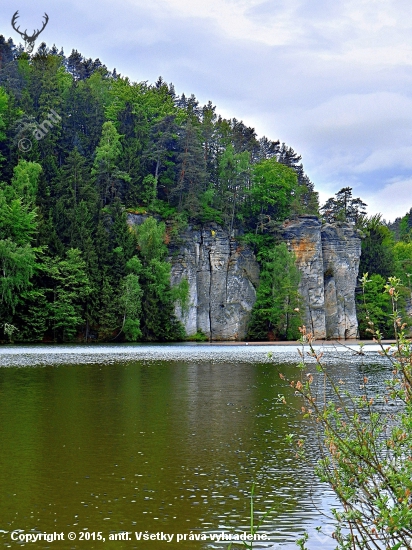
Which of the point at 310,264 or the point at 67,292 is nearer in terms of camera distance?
the point at 67,292

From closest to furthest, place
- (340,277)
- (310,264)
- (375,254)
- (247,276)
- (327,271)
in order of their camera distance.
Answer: (247,276) → (310,264) → (340,277) → (327,271) → (375,254)

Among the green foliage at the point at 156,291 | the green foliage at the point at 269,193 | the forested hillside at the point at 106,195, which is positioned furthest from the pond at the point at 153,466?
the green foliage at the point at 269,193

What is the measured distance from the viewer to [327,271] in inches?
3570

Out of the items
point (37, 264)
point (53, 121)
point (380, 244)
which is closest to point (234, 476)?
point (37, 264)

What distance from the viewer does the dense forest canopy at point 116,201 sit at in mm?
67375

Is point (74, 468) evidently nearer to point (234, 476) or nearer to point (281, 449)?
point (234, 476)

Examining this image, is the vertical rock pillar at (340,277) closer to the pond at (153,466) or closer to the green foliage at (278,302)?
the green foliage at (278,302)

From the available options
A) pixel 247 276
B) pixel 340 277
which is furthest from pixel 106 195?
pixel 340 277

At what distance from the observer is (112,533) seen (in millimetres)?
9273

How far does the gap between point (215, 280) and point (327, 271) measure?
1697cm

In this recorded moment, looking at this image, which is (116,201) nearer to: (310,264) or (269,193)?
(269,193)

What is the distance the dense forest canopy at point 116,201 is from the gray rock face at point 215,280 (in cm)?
194

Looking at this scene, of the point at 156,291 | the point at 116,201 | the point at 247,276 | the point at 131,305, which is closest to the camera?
the point at 131,305

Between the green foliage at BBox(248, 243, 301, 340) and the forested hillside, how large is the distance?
5960 mm
